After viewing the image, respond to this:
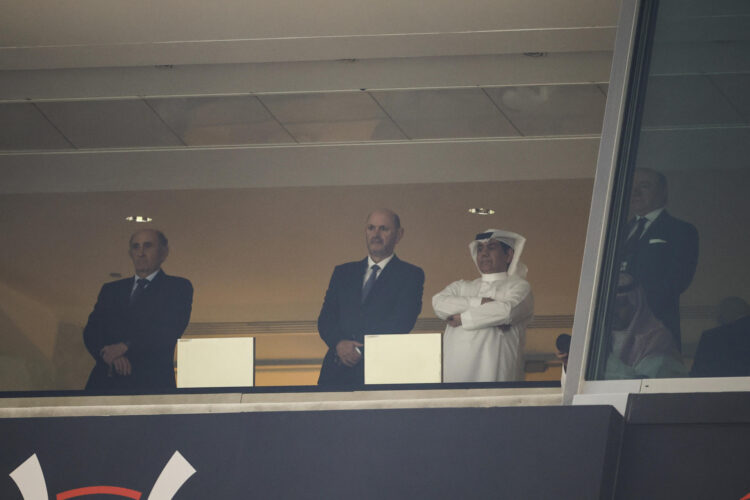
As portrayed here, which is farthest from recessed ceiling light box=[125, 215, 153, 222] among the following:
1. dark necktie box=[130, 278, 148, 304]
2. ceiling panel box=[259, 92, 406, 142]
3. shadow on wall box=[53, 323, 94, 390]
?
dark necktie box=[130, 278, 148, 304]

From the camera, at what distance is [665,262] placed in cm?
203

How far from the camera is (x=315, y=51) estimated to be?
673 cm

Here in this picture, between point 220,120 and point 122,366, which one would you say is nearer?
point 122,366

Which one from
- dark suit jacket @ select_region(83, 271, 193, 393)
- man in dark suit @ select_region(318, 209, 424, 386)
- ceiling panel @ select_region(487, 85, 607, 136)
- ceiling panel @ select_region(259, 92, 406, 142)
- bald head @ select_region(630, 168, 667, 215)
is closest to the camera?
bald head @ select_region(630, 168, 667, 215)

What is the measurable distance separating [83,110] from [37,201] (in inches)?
41.8

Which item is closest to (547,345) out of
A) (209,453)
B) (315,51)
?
(315,51)

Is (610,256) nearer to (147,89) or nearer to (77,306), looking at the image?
(147,89)

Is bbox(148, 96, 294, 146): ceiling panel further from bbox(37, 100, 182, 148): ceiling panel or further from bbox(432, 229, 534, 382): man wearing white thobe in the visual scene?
bbox(432, 229, 534, 382): man wearing white thobe

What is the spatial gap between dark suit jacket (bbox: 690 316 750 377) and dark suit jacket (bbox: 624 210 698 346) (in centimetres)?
10

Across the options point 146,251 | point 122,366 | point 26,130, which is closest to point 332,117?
point 26,130

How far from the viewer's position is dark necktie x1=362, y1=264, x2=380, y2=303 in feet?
15.3

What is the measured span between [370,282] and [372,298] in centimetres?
13

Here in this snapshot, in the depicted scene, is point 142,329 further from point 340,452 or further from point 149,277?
point 340,452

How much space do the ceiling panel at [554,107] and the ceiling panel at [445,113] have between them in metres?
0.11
